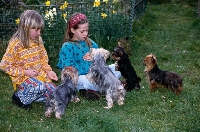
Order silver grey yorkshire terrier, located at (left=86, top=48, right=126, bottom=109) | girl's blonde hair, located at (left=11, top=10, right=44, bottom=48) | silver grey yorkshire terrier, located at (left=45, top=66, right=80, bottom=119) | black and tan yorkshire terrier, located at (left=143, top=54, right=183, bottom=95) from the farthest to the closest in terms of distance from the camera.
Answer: black and tan yorkshire terrier, located at (left=143, top=54, right=183, bottom=95)
silver grey yorkshire terrier, located at (left=86, top=48, right=126, bottom=109)
girl's blonde hair, located at (left=11, top=10, right=44, bottom=48)
silver grey yorkshire terrier, located at (left=45, top=66, right=80, bottom=119)

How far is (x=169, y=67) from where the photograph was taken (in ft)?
28.8

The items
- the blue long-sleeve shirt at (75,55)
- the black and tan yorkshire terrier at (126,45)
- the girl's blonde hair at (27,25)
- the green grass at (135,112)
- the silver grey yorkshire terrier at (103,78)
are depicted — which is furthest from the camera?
the black and tan yorkshire terrier at (126,45)

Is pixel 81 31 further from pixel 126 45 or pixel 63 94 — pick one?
pixel 126 45

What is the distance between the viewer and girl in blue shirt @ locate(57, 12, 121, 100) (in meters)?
6.56

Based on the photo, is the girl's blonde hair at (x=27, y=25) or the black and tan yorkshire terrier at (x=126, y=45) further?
the black and tan yorkshire terrier at (x=126, y=45)

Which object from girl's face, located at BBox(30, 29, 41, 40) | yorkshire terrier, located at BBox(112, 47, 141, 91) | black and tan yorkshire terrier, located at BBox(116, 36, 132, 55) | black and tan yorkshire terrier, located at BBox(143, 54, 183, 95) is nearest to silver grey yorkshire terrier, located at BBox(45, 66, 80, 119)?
girl's face, located at BBox(30, 29, 41, 40)

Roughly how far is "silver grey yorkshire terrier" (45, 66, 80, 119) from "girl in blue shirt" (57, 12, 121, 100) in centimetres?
49

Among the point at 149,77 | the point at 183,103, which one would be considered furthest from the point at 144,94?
the point at 183,103

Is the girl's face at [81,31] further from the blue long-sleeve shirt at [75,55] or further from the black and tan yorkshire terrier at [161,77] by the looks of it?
the black and tan yorkshire terrier at [161,77]

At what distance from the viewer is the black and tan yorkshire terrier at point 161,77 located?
6914 mm

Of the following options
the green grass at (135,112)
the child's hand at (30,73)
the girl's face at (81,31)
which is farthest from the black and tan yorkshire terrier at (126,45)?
the child's hand at (30,73)

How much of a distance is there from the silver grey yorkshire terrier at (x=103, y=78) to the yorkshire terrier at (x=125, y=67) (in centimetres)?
44

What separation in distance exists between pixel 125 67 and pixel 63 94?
4.75 ft

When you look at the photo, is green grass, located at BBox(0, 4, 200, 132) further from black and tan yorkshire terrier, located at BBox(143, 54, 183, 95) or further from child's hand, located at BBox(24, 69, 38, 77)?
child's hand, located at BBox(24, 69, 38, 77)
